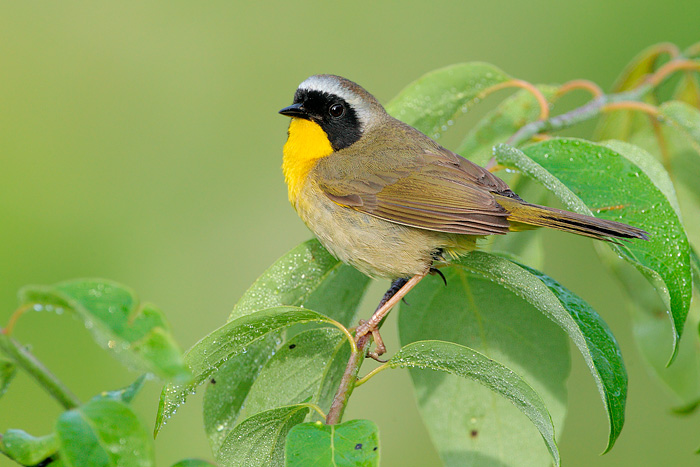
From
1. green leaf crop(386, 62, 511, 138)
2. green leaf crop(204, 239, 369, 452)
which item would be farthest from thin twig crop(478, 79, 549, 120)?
green leaf crop(204, 239, 369, 452)

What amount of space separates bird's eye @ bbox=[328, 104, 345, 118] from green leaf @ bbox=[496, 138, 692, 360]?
0.91 metres

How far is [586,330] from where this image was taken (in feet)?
5.23

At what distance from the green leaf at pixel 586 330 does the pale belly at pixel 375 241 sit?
478 millimetres

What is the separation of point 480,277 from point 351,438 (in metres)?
0.94

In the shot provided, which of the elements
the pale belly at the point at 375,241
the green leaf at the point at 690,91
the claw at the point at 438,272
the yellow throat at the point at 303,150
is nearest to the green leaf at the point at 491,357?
the claw at the point at 438,272

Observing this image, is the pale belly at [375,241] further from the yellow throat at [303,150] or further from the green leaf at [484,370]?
the green leaf at [484,370]

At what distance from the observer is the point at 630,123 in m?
2.81

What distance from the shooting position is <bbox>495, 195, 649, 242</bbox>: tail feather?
5.83ft

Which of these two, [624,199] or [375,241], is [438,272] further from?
[624,199]

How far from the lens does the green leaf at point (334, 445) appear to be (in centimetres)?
121

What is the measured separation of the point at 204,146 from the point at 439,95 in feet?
9.26

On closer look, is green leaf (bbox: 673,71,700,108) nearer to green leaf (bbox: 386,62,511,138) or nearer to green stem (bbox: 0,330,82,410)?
green leaf (bbox: 386,62,511,138)

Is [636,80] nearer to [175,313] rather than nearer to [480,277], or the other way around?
[480,277]

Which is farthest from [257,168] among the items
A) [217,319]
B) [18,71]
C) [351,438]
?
[351,438]
